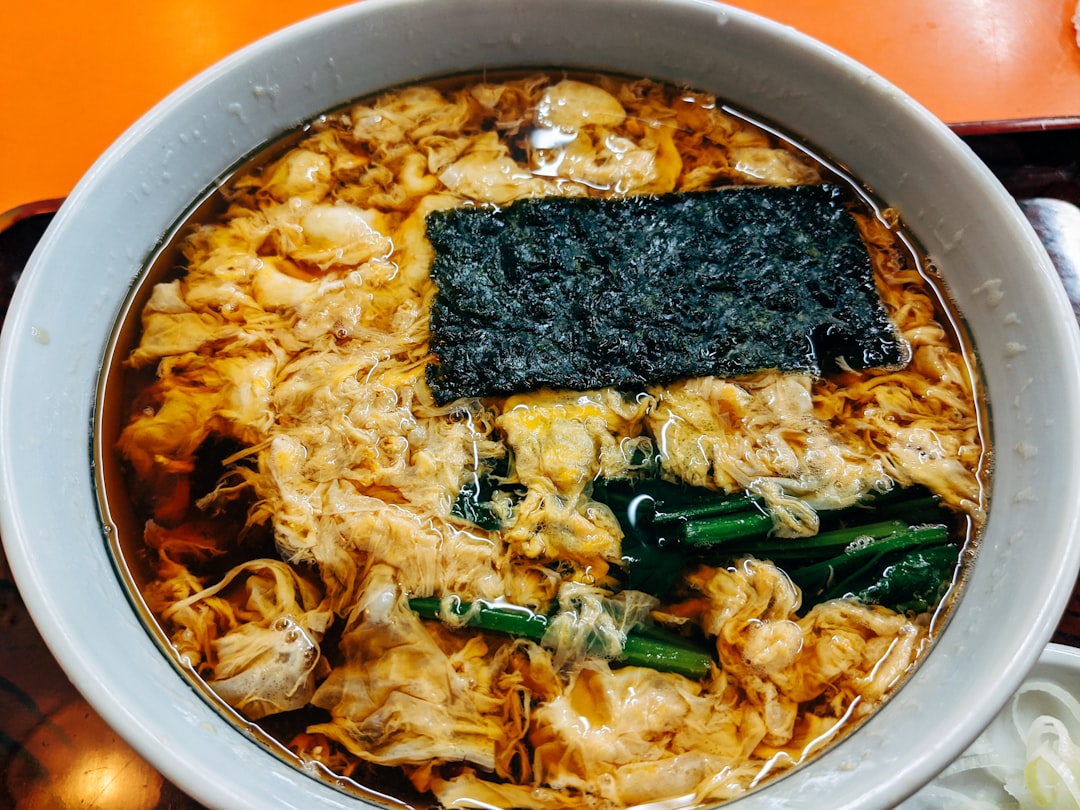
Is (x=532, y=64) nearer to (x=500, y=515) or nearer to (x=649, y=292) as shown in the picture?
(x=649, y=292)

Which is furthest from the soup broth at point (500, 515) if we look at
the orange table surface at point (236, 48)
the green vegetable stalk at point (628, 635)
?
the orange table surface at point (236, 48)

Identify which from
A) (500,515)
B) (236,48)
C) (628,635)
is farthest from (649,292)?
(236,48)

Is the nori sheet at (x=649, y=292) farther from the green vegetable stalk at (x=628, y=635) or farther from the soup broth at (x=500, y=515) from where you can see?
the green vegetable stalk at (x=628, y=635)

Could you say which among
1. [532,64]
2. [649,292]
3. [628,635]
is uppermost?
[532,64]

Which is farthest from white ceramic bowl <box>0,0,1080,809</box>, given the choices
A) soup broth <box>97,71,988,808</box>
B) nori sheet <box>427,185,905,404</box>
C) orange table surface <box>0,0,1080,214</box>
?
orange table surface <box>0,0,1080,214</box>

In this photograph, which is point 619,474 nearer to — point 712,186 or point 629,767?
point 629,767

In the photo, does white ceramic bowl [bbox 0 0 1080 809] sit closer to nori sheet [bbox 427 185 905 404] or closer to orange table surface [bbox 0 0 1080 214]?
nori sheet [bbox 427 185 905 404]
